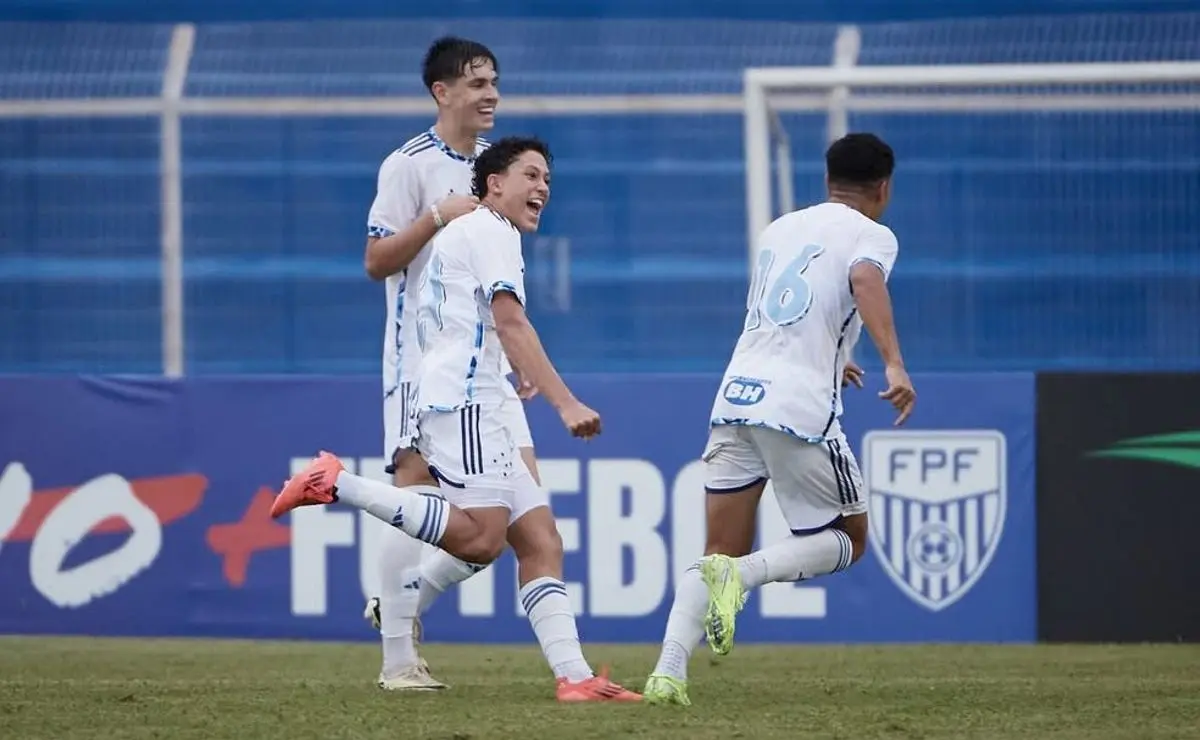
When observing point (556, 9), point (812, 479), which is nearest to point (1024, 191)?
point (556, 9)

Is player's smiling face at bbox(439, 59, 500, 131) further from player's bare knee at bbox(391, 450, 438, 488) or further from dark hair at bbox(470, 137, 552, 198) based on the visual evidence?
player's bare knee at bbox(391, 450, 438, 488)

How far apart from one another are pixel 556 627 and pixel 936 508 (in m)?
3.68

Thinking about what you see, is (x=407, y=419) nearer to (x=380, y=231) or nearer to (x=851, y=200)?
(x=380, y=231)

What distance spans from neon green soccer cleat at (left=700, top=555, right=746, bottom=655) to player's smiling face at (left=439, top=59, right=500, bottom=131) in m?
1.94

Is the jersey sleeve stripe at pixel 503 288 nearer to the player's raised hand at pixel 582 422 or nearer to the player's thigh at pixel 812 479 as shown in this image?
the player's raised hand at pixel 582 422

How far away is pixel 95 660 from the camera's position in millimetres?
8812

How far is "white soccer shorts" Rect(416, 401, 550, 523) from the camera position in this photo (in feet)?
21.4

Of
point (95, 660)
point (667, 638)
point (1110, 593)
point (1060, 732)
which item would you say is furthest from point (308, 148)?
point (1060, 732)

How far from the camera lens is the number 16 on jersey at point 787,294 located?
6.67 meters

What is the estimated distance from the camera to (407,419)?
7293 mm

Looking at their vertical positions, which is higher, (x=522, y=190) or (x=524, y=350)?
(x=522, y=190)

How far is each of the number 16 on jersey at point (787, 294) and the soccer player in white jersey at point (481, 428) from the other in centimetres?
67

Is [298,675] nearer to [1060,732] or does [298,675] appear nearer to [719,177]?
[1060,732]

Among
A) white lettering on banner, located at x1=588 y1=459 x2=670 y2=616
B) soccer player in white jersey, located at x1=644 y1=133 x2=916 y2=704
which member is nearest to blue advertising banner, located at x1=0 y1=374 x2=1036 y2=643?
white lettering on banner, located at x1=588 y1=459 x2=670 y2=616
